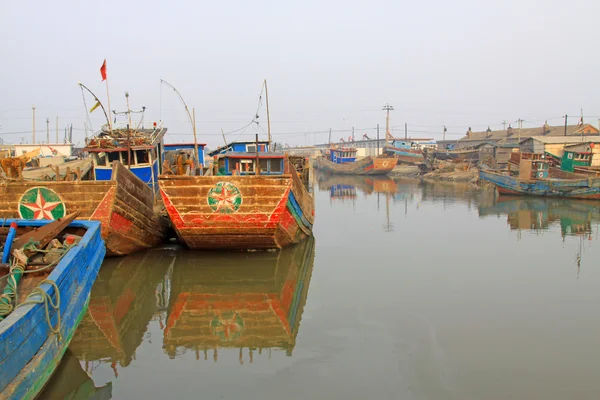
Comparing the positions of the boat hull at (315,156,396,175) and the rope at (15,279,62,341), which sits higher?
the boat hull at (315,156,396,175)

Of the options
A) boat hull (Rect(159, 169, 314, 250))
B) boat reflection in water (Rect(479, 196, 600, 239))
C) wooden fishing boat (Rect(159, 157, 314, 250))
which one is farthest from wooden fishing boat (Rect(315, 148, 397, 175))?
boat hull (Rect(159, 169, 314, 250))

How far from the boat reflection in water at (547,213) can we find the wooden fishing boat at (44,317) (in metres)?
13.7

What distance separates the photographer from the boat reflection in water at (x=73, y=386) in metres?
5.35

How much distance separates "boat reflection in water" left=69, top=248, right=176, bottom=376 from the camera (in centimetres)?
649

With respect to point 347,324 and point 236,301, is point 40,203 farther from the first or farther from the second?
point 347,324

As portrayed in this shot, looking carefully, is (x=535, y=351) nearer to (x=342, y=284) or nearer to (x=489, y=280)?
(x=489, y=280)

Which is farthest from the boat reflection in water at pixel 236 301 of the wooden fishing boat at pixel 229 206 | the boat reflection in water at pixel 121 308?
the wooden fishing boat at pixel 229 206

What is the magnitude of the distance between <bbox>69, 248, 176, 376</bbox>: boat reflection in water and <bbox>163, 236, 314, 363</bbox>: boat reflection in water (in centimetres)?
39

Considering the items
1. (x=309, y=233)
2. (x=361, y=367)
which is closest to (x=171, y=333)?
(x=361, y=367)

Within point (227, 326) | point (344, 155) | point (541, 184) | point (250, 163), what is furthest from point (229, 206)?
point (344, 155)

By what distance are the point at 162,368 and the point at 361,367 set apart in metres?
2.55

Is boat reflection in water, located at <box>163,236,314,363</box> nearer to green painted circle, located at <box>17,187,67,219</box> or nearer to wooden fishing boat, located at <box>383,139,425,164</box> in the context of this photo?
green painted circle, located at <box>17,187,67,219</box>

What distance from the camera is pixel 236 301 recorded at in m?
8.56

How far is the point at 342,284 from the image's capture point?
9633mm
